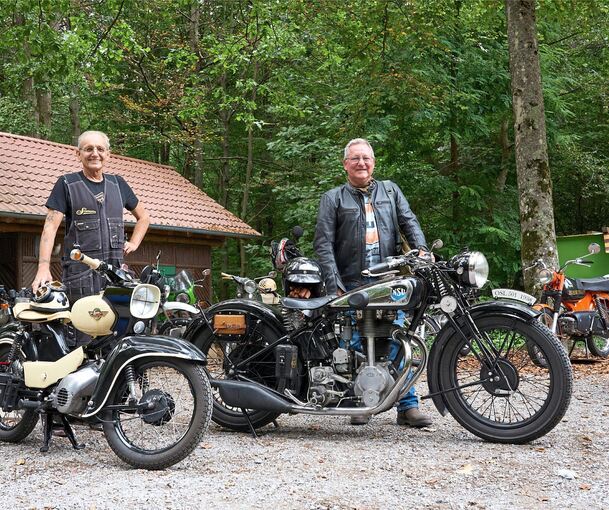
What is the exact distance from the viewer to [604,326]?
10344 mm

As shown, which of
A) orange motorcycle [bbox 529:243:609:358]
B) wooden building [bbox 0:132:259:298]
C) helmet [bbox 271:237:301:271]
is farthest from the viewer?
wooden building [bbox 0:132:259:298]

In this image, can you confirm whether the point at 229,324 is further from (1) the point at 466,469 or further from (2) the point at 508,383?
(1) the point at 466,469

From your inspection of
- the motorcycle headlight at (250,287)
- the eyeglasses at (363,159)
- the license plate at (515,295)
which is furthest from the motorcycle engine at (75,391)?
the motorcycle headlight at (250,287)

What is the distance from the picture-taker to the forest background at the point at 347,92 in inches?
537

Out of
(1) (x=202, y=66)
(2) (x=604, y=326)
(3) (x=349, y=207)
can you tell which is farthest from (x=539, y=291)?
(1) (x=202, y=66)

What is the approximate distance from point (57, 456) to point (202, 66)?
19317 mm

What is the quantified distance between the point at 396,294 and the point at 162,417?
162 centimetres

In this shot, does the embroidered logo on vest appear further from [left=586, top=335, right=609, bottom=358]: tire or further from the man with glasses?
[left=586, top=335, right=609, bottom=358]: tire

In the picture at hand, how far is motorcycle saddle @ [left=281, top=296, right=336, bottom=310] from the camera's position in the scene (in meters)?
5.33

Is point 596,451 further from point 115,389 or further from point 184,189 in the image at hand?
point 184,189

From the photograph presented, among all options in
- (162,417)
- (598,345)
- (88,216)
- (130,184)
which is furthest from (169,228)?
(162,417)

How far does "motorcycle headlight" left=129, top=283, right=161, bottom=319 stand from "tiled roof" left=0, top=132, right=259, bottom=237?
7558mm

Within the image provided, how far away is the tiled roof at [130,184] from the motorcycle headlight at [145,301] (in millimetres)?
7558

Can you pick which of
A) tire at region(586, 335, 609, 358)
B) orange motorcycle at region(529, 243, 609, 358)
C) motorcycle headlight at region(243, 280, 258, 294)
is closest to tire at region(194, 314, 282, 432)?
motorcycle headlight at region(243, 280, 258, 294)
